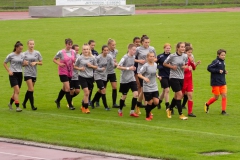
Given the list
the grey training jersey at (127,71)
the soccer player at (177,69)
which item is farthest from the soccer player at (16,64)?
the soccer player at (177,69)

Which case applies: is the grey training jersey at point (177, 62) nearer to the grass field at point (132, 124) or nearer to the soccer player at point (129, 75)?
the soccer player at point (129, 75)

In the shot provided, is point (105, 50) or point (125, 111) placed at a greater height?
point (105, 50)

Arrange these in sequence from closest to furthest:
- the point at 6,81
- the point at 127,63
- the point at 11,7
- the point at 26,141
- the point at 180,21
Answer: the point at 26,141, the point at 127,63, the point at 6,81, the point at 180,21, the point at 11,7

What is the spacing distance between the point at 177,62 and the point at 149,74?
0.93 m

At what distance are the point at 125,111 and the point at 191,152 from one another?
5927 millimetres

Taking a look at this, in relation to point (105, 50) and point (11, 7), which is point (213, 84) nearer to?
point (105, 50)

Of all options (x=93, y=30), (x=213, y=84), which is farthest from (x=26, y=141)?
(x=93, y=30)

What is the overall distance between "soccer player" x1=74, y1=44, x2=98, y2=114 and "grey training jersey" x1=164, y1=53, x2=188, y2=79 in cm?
218

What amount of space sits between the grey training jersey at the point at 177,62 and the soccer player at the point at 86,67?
2.18 meters

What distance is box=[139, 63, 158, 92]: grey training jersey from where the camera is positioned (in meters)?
17.6

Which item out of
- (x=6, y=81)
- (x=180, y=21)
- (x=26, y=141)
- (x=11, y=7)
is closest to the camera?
(x=26, y=141)

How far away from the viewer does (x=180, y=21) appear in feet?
153

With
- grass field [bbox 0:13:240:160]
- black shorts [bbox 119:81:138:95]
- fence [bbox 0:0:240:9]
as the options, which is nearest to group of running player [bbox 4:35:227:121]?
black shorts [bbox 119:81:138:95]

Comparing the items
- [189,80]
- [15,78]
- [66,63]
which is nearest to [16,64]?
[15,78]
